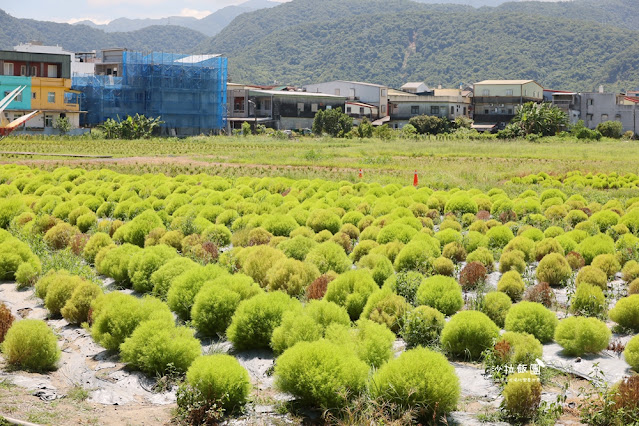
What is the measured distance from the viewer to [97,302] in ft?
32.6

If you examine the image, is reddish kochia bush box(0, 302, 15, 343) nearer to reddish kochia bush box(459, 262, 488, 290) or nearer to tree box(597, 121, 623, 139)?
reddish kochia bush box(459, 262, 488, 290)

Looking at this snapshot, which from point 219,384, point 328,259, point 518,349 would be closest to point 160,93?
point 328,259

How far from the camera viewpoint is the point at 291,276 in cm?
1119

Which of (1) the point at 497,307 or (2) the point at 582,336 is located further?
(1) the point at 497,307

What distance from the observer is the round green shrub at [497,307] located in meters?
9.94

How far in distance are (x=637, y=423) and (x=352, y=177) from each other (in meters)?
21.4

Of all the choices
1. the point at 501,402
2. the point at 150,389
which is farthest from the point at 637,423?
the point at 150,389

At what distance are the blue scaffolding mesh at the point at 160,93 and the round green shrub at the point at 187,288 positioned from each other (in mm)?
60901

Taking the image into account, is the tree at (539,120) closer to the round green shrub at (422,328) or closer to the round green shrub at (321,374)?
the round green shrub at (422,328)

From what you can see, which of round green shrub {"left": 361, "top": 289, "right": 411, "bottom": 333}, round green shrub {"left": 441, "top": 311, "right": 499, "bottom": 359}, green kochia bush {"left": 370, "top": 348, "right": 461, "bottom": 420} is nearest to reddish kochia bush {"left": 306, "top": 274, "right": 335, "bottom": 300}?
round green shrub {"left": 361, "top": 289, "right": 411, "bottom": 333}

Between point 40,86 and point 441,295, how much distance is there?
60538 mm

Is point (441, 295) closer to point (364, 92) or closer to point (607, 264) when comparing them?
point (607, 264)

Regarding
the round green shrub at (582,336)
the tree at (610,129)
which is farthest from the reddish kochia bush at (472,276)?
the tree at (610,129)

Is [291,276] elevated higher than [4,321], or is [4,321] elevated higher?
[291,276]
